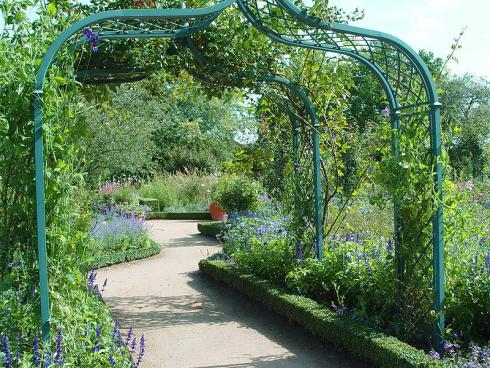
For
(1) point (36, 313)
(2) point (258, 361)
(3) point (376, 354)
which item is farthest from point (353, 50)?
(1) point (36, 313)

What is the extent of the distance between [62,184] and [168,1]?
9.92 feet

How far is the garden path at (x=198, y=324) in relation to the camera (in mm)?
4598

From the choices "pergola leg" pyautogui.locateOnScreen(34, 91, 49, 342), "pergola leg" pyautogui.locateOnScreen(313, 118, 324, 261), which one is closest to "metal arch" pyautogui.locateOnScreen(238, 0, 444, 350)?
"pergola leg" pyautogui.locateOnScreen(313, 118, 324, 261)

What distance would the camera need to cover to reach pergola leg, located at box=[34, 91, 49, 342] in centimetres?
325

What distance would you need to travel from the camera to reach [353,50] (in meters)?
4.66

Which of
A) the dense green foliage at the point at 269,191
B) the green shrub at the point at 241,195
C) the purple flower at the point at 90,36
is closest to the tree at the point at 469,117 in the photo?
the green shrub at the point at 241,195

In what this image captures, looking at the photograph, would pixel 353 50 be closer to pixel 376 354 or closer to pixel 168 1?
pixel 168 1

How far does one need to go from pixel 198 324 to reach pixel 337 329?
1.84 m

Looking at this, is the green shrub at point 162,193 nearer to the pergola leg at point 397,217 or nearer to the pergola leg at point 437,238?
the pergola leg at point 397,217

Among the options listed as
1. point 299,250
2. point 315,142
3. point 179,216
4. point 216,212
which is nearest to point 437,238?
point 299,250

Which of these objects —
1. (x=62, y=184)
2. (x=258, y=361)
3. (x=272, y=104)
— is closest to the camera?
(x=62, y=184)

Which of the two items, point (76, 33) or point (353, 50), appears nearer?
point (76, 33)

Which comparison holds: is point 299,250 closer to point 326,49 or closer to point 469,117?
point 326,49

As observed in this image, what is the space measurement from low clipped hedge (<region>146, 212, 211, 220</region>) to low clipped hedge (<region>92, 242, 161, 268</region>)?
7.29m
